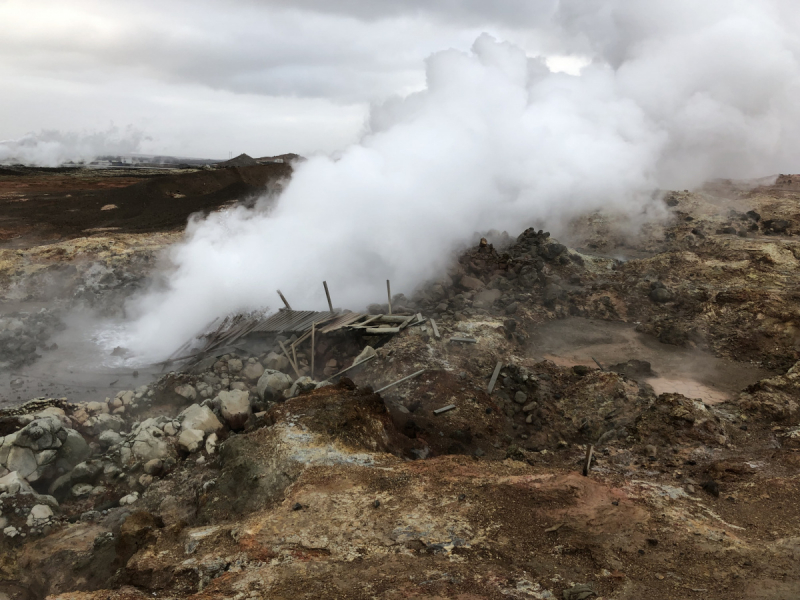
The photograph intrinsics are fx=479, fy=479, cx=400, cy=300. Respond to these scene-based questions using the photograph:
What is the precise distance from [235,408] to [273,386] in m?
0.77

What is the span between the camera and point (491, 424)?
25.3 feet

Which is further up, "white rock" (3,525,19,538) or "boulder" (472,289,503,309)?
"boulder" (472,289,503,309)

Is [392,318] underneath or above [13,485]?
above

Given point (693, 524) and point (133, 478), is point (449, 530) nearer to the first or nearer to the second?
point (693, 524)

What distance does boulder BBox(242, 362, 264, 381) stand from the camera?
891 centimetres

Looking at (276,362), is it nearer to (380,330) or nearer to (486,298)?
(380,330)

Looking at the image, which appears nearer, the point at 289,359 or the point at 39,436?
the point at 39,436

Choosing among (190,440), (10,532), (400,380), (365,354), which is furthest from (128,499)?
(365,354)

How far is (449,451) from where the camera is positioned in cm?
695

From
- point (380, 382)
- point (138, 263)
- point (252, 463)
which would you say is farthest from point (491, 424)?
point (138, 263)

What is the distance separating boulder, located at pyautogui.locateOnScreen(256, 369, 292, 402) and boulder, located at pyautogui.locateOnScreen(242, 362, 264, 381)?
766mm

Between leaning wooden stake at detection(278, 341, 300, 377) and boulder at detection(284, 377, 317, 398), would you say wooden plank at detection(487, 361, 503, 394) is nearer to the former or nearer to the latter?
boulder at detection(284, 377, 317, 398)

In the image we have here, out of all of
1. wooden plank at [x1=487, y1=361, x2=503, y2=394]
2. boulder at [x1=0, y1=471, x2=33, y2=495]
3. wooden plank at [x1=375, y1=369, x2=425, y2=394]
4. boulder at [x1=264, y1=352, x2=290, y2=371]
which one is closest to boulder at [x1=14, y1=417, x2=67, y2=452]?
boulder at [x1=0, y1=471, x2=33, y2=495]

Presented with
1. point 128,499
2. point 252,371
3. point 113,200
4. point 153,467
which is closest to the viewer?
point 128,499
